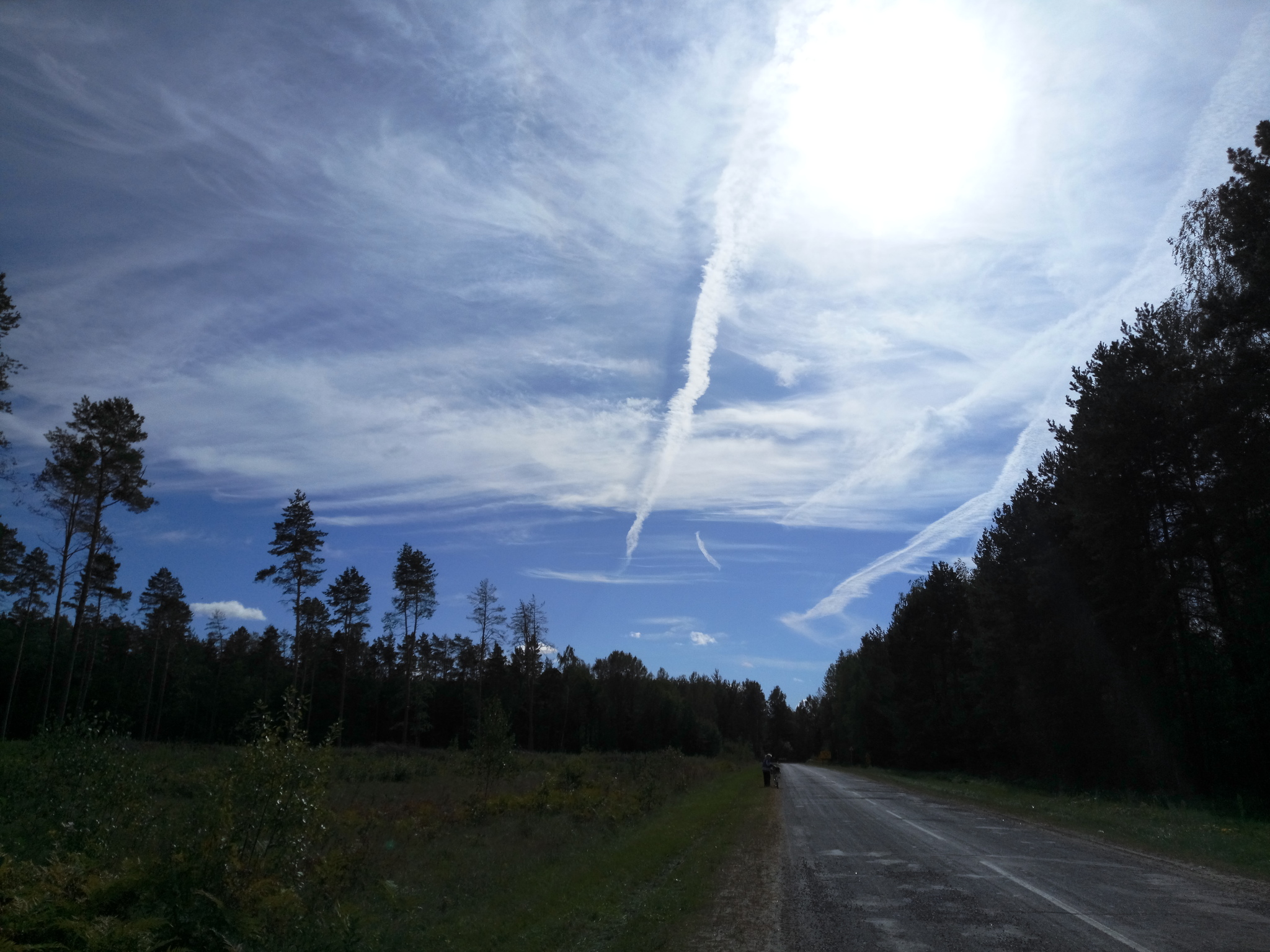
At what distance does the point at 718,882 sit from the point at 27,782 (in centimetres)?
1157

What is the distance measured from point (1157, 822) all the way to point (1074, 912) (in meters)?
12.2

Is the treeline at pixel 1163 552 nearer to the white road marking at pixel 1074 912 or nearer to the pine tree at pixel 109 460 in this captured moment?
the white road marking at pixel 1074 912

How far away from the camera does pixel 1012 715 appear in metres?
42.7

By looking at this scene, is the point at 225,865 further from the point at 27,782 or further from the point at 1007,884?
the point at 1007,884

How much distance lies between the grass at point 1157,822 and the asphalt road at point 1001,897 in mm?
1064

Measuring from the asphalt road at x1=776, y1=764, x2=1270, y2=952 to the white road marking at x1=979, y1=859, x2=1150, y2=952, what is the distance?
0.9 inches

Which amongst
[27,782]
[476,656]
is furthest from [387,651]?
[27,782]

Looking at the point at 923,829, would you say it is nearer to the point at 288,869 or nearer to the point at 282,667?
the point at 288,869

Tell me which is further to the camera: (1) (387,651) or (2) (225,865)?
(1) (387,651)

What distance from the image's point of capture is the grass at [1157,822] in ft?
41.9

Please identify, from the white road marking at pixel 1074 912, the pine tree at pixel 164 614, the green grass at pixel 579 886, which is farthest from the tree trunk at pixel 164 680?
the white road marking at pixel 1074 912

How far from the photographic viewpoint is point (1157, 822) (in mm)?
17719

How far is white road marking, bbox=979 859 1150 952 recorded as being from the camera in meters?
7.04

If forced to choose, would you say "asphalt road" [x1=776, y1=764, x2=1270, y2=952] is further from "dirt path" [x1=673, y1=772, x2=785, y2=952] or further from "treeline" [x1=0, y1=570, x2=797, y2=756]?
"treeline" [x1=0, y1=570, x2=797, y2=756]
